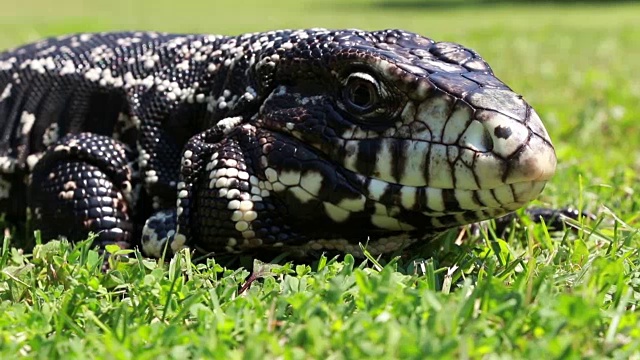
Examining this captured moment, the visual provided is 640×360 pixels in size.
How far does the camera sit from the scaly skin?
3244 millimetres

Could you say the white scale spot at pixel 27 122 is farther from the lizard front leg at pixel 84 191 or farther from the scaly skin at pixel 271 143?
the lizard front leg at pixel 84 191

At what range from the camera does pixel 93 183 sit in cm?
396

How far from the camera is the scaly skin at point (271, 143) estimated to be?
3.24 metres

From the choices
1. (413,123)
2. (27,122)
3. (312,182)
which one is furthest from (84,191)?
(413,123)

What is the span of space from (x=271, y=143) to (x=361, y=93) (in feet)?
1.47

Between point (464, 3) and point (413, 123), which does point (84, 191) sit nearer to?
point (413, 123)

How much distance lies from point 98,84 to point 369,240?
1756 millimetres

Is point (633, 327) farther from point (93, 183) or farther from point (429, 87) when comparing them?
point (93, 183)

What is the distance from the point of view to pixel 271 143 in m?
3.58

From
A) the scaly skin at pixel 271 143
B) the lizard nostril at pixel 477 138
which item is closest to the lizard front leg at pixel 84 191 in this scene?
the scaly skin at pixel 271 143

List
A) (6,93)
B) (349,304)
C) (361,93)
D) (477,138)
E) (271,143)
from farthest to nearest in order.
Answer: (6,93)
(271,143)
(361,93)
(477,138)
(349,304)

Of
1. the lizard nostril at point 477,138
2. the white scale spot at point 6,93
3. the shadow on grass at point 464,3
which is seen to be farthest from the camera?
the shadow on grass at point 464,3

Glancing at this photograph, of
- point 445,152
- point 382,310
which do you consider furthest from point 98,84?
point 382,310

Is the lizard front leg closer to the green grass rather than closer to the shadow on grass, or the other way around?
the green grass
